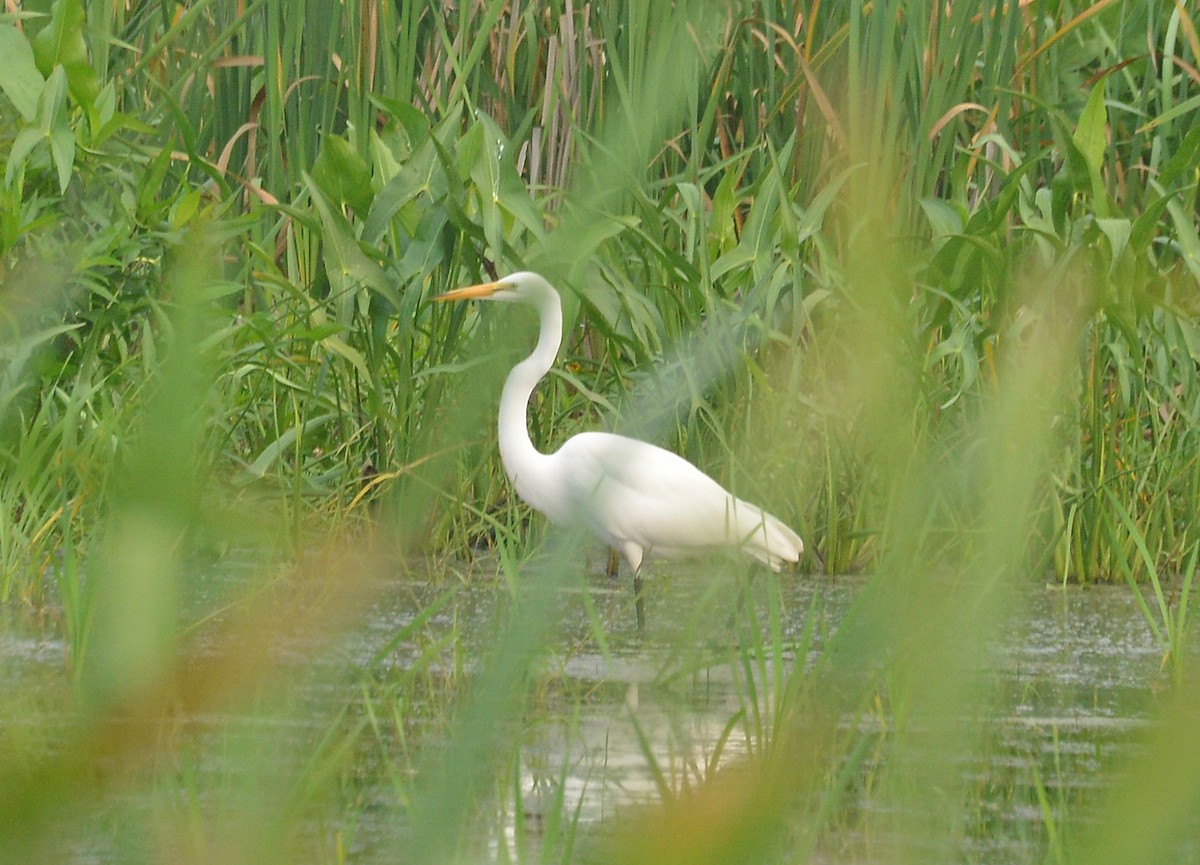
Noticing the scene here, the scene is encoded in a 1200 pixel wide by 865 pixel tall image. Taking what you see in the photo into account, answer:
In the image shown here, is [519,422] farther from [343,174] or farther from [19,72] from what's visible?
[19,72]

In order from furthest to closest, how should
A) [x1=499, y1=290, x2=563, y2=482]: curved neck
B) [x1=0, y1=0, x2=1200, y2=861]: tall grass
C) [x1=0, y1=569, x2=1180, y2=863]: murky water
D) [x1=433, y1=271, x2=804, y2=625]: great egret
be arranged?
[x1=499, y1=290, x2=563, y2=482]: curved neck < [x1=433, y1=271, x2=804, y2=625]: great egret < [x1=0, y1=0, x2=1200, y2=861]: tall grass < [x1=0, y1=569, x2=1180, y2=863]: murky water

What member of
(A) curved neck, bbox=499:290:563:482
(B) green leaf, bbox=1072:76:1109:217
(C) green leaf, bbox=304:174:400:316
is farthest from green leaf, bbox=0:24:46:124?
(B) green leaf, bbox=1072:76:1109:217

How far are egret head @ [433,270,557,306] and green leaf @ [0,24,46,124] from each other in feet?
2.90

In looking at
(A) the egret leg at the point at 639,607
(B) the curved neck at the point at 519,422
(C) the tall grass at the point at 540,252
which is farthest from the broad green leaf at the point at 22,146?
(A) the egret leg at the point at 639,607

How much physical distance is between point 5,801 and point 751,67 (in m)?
4.18

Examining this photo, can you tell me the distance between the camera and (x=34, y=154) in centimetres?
345

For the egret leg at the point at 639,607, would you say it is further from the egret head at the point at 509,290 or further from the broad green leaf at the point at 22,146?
the broad green leaf at the point at 22,146

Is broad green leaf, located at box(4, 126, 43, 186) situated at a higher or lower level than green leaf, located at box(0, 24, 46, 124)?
lower

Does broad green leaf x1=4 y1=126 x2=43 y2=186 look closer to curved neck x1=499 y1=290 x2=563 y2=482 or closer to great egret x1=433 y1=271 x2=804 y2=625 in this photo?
great egret x1=433 y1=271 x2=804 y2=625

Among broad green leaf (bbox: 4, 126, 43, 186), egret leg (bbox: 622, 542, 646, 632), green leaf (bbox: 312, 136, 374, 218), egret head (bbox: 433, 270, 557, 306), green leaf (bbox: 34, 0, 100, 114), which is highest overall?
green leaf (bbox: 34, 0, 100, 114)

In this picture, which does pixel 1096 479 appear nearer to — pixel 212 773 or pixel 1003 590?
pixel 212 773

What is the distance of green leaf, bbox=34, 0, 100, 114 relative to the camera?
9.97ft

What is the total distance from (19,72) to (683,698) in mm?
2240

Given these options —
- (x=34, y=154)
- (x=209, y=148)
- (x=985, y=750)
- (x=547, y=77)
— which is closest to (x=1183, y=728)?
(x=985, y=750)
